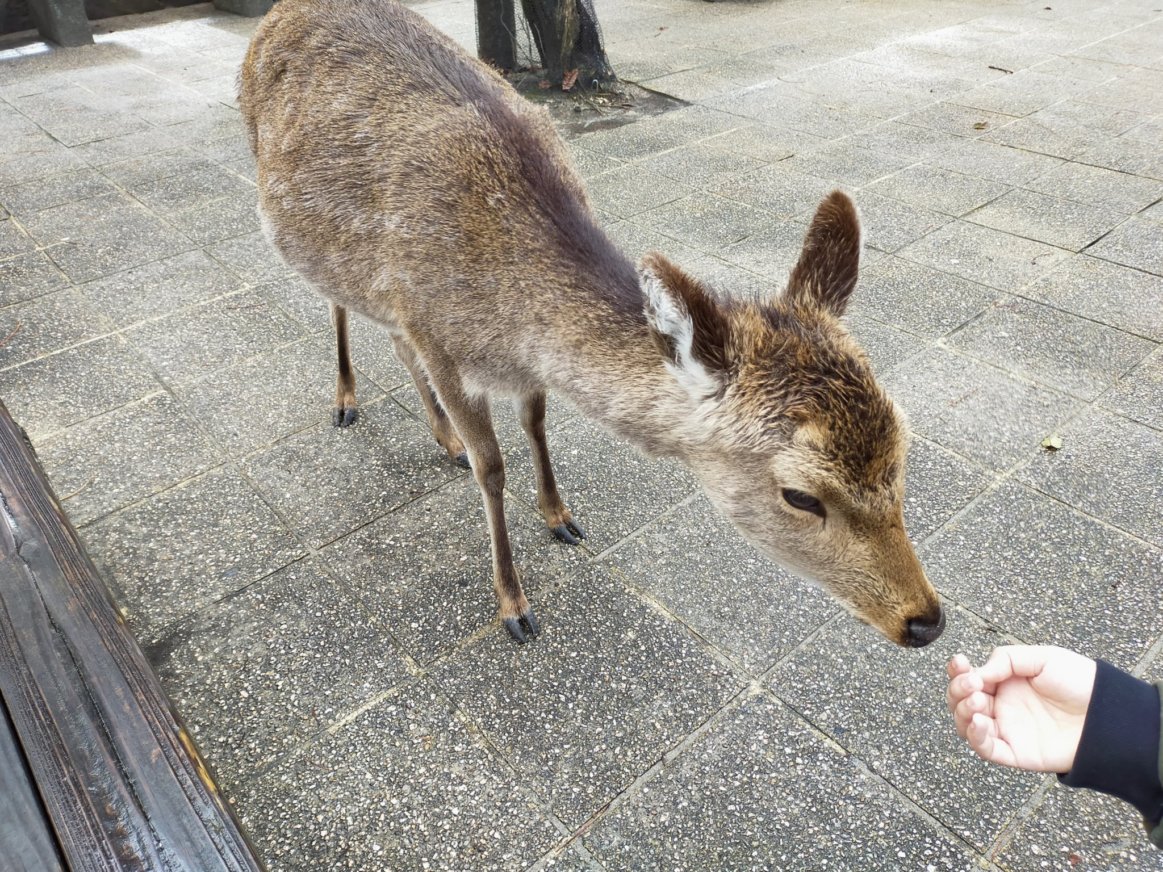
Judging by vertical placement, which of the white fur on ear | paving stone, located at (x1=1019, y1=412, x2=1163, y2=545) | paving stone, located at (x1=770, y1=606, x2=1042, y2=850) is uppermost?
the white fur on ear

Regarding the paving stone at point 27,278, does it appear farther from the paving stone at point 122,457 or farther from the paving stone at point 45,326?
the paving stone at point 122,457

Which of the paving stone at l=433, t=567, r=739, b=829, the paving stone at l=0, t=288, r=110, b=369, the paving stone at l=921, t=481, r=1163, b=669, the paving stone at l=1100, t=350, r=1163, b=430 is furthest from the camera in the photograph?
the paving stone at l=0, t=288, r=110, b=369

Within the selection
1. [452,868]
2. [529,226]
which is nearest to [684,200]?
[529,226]

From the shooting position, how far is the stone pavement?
2.41 metres

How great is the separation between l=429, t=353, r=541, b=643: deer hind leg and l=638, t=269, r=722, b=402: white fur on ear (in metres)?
0.92

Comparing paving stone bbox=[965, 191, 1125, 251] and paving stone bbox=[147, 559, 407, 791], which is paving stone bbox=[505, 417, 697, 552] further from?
paving stone bbox=[965, 191, 1125, 251]

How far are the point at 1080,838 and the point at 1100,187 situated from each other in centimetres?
521

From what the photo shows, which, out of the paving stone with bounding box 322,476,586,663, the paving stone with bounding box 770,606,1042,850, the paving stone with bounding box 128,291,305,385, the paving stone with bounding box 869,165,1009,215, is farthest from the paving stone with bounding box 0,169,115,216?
the paving stone with bounding box 770,606,1042,850

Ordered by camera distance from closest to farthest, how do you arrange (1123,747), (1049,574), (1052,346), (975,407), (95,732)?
(95,732)
(1123,747)
(1049,574)
(975,407)
(1052,346)

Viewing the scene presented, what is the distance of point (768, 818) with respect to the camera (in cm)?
238

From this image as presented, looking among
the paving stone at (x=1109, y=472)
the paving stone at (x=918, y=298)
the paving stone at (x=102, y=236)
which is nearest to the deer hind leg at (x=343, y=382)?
the paving stone at (x=102, y=236)

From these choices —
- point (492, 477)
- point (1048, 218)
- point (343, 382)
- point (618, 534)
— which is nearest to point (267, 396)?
A: point (343, 382)

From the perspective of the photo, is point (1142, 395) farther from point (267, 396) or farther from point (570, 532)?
point (267, 396)

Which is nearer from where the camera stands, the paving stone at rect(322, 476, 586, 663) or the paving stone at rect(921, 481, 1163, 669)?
the paving stone at rect(921, 481, 1163, 669)
